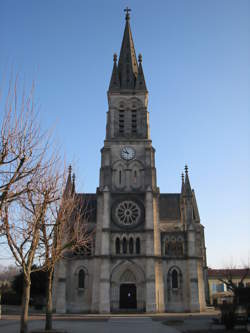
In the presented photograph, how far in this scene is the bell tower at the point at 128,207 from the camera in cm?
3622

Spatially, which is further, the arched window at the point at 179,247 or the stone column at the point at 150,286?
the arched window at the point at 179,247

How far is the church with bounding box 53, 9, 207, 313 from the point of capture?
119ft

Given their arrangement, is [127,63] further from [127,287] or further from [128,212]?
[127,287]

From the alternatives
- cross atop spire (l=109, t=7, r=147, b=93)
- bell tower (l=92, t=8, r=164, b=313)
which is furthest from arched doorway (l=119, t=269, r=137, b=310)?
cross atop spire (l=109, t=7, r=147, b=93)

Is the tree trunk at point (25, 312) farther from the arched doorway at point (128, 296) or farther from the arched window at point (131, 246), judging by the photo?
the arched window at point (131, 246)

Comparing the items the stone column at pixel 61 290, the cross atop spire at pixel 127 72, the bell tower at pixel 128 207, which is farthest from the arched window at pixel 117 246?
the cross atop spire at pixel 127 72

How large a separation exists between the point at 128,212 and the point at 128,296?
8900 mm

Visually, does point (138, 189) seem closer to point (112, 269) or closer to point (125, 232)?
point (125, 232)

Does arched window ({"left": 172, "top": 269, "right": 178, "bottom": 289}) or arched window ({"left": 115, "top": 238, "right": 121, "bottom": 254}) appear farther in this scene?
arched window ({"left": 115, "top": 238, "right": 121, "bottom": 254})

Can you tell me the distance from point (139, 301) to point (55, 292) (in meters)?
8.96

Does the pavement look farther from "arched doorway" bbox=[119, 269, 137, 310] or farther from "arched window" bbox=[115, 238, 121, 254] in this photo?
"arched window" bbox=[115, 238, 121, 254]

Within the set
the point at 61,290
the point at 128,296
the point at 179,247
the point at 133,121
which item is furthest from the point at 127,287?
the point at 133,121

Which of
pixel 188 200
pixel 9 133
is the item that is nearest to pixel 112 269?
pixel 188 200

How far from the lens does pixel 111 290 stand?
36.5 m
